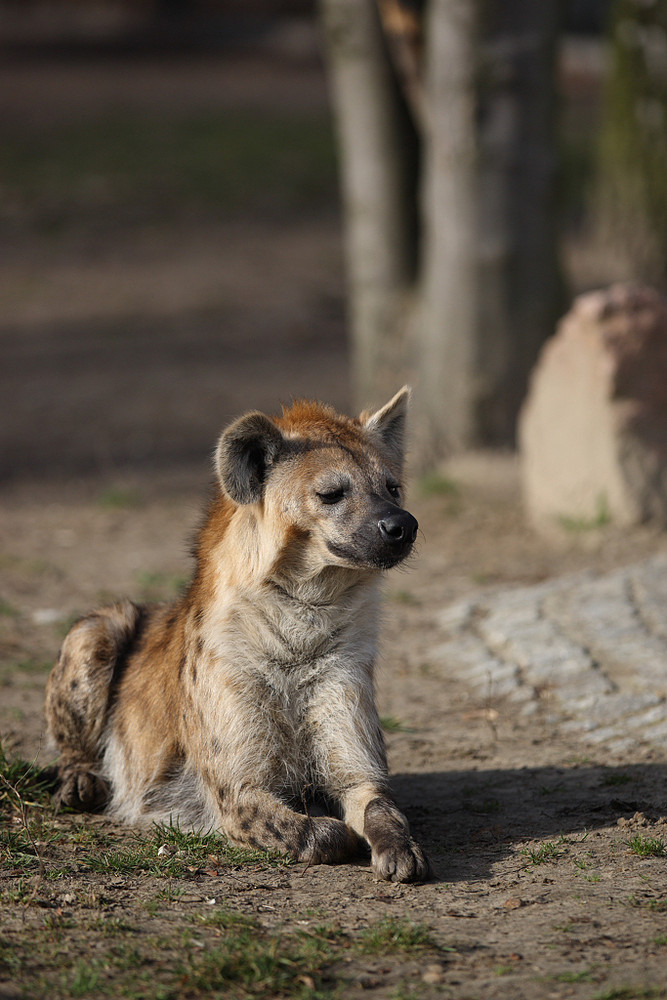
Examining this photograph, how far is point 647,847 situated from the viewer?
3.33 m

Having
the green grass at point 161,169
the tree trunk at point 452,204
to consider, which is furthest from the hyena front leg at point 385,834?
the green grass at point 161,169

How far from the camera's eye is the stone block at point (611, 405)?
21.6 feet

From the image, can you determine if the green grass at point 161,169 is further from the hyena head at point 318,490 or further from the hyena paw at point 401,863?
the hyena paw at point 401,863

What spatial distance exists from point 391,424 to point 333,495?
0.52 meters

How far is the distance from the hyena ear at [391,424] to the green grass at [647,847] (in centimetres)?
132

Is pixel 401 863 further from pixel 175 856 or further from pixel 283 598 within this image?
pixel 283 598

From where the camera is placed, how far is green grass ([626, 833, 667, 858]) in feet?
10.9

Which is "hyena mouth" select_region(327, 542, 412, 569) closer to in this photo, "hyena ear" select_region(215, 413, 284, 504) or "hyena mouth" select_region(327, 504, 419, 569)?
"hyena mouth" select_region(327, 504, 419, 569)

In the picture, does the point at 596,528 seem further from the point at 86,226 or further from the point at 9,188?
the point at 9,188

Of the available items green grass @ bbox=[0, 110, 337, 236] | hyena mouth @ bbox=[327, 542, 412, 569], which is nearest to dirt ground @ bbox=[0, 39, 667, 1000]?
hyena mouth @ bbox=[327, 542, 412, 569]

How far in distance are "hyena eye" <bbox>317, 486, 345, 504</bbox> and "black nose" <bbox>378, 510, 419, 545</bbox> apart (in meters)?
0.18

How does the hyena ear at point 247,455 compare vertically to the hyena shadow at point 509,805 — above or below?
above

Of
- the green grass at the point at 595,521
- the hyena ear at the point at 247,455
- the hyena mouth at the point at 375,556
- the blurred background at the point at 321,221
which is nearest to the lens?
the hyena mouth at the point at 375,556

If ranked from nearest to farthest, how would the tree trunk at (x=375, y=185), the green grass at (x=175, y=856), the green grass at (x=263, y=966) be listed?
the green grass at (x=263, y=966) → the green grass at (x=175, y=856) → the tree trunk at (x=375, y=185)
